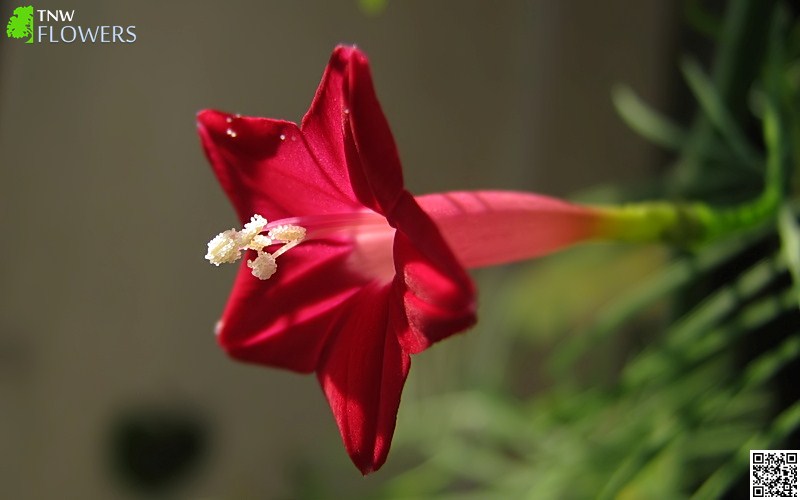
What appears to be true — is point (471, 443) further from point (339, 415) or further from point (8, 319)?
point (339, 415)

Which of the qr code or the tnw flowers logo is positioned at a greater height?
the tnw flowers logo

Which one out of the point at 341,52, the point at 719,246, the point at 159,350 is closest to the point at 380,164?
the point at 341,52

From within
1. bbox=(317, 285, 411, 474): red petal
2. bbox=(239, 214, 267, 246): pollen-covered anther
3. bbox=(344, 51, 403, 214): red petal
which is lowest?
bbox=(317, 285, 411, 474): red petal

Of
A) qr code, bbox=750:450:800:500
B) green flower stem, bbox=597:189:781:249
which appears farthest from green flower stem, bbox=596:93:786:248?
qr code, bbox=750:450:800:500

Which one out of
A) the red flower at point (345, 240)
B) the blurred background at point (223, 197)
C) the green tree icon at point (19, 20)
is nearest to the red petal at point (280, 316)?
the red flower at point (345, 240)

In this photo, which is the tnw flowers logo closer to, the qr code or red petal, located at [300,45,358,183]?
red petal, located at [300,45,358,183]

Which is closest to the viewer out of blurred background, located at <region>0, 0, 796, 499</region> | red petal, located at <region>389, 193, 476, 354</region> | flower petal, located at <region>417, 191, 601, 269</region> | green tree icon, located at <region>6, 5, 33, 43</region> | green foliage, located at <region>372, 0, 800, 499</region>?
red petal, located at <region>389, 193, 476, 354</region>
